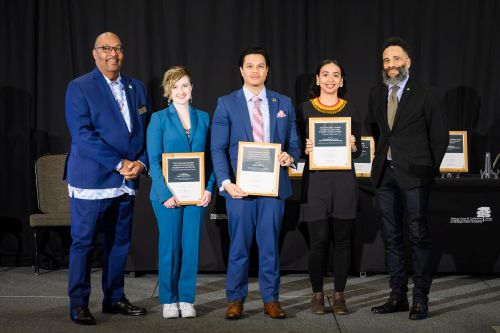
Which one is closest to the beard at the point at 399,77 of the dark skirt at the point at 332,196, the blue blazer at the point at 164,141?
the dark skirt at the point at 332,196

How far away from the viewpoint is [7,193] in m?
6.72

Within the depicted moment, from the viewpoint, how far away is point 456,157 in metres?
5.98

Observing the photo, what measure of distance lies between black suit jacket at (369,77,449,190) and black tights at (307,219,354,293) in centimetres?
46

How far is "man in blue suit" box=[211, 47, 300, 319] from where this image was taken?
4.32 m

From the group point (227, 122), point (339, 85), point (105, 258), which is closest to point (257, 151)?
A: point (227, 122)

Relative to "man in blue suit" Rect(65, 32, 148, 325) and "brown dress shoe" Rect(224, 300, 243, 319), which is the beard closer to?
"man in blue suit" Rect(65, 32, 148, 325)

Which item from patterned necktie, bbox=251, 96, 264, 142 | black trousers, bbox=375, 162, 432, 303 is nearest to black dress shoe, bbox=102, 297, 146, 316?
patterned necktie, bbox=251, 96, 264, 142

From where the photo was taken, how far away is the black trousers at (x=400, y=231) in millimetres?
4379

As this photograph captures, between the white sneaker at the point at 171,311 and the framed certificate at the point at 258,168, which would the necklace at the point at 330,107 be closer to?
the framed certificate at the point at 258,168

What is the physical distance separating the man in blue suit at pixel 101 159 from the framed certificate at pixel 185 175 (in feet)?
0.72

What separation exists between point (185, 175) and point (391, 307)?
159cm

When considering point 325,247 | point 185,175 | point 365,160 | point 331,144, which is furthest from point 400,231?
point 365,160

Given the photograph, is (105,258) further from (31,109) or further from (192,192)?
(31,109)

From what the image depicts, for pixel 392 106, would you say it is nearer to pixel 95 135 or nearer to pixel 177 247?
pixel 177 247
